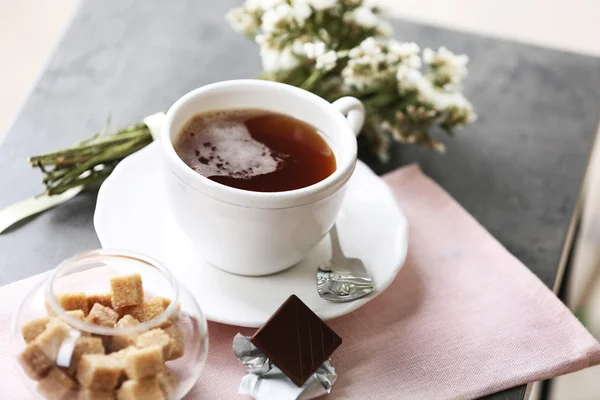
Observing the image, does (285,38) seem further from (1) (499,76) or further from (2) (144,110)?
(1) (499,76)

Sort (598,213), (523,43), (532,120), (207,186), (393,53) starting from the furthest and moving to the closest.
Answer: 1. (598,213)
2. (523,43)
3. (532,120)
4. (393,53)
5. (207,186)

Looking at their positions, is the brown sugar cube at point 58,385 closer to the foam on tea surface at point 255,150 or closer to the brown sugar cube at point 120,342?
the brown sugar cube at point 120,342

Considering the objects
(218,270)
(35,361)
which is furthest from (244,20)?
(35,361)

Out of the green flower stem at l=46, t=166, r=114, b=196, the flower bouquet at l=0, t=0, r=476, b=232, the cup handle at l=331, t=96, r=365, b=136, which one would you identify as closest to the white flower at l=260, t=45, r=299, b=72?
the flower bouquet at l=0, t=0, r=476, b=232

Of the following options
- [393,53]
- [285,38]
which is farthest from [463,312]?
[285,38]

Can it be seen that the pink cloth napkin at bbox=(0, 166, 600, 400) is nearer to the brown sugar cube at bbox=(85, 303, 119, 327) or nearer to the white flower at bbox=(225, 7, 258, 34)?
the brown sugar cube at bbox=(85, 303, 119, 327)

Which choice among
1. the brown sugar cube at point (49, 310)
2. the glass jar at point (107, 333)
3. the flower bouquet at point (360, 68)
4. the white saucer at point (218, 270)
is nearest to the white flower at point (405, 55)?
the flower bouquet at point (360, 68)
